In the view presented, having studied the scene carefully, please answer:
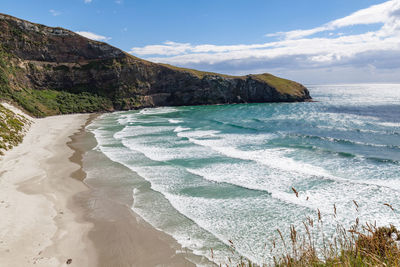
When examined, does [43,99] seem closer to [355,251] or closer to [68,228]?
[68,228]

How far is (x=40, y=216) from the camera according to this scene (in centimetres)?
1293

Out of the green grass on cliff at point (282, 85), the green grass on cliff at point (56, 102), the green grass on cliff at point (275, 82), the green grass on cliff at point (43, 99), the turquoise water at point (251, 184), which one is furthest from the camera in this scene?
the green grass on cliff at point (282, 85)

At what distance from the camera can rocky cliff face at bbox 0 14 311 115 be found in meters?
74.7

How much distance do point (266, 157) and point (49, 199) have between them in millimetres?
17819

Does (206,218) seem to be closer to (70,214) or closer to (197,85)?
(70,214)

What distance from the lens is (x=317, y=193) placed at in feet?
51.7

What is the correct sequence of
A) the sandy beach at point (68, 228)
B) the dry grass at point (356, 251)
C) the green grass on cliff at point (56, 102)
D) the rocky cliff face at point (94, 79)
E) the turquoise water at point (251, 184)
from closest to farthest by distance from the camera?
1. the dry grass at point (356, 251)
2. the sandy beach at point (68, 228)
3. the turquoise water at point (251, 184)
4. the green grass on cliff at point (56, 102)
5. the rocky cliff face at point (94, 79)

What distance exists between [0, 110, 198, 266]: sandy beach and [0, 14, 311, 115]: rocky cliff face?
1995 inches

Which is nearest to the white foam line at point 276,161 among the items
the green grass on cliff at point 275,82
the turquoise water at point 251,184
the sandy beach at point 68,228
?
the turquoise water at point 251,184

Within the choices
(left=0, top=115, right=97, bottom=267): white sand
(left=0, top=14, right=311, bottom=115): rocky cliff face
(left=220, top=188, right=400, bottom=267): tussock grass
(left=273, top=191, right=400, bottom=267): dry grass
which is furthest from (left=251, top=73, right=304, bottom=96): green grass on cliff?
(left=273, top=191, right=400, bottom=267): dry grass

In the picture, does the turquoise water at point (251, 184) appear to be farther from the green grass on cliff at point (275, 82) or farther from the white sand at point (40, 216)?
the green grass on cliff at point (275, 82)

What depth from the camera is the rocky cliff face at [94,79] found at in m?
74.7

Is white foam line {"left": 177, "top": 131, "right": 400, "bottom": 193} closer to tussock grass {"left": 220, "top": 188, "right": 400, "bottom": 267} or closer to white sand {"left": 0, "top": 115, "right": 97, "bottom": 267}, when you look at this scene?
tussock grass {"left": 220, "top": 188, "right": 400, "bottom": 267}

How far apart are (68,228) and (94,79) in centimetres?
8957
